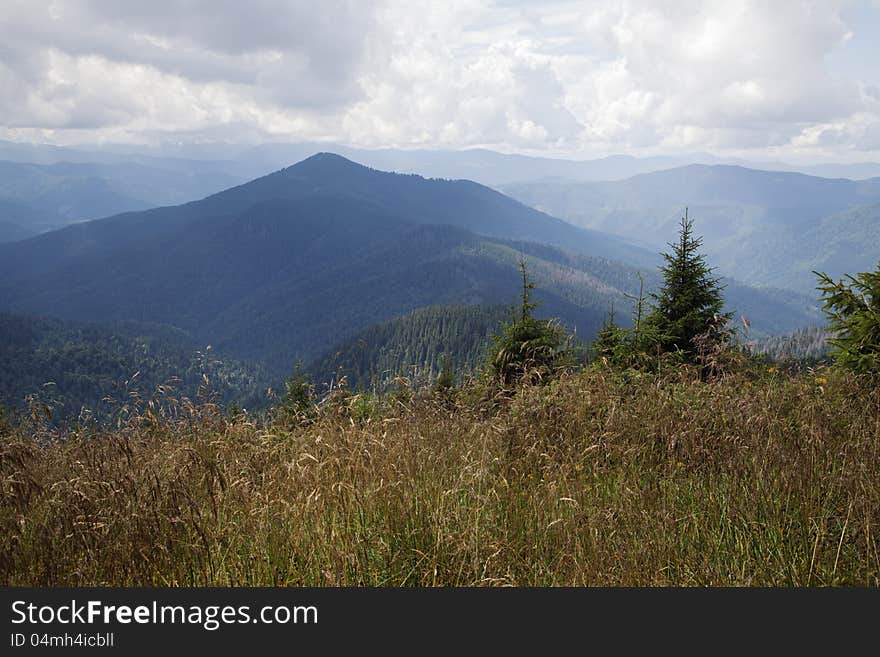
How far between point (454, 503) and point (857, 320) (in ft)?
21.6

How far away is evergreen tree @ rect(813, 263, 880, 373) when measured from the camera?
6.57 meters

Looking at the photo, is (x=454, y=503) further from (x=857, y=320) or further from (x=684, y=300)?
(x=684, y=300)

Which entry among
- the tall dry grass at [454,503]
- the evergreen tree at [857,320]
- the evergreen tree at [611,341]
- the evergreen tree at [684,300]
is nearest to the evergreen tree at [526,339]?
the evergreen tree at [611,341]

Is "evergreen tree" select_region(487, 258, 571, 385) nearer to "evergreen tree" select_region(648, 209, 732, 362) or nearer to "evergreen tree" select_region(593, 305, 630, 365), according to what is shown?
"evergreen tree" select_region(593, 305, 630, 365)

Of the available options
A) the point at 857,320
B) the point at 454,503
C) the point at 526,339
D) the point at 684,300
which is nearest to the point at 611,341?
the point at 684,300

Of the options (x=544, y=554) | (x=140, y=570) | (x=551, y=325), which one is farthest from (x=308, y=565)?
(x=551, y=325)

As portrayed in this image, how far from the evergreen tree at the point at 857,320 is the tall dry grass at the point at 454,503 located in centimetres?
227

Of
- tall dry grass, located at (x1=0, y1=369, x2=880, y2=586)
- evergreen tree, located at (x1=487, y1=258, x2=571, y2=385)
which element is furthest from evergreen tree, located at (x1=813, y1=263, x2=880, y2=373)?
evergreen tree, located at (x1=487, y1=258, x2=571, y2=385)

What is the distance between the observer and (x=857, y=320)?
23.1ft

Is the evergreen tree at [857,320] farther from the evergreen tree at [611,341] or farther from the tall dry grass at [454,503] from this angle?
the evergreen tree at [611,341]

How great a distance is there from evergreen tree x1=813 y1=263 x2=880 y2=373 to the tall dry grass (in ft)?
7.44

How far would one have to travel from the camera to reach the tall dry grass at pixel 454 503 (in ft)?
9.72

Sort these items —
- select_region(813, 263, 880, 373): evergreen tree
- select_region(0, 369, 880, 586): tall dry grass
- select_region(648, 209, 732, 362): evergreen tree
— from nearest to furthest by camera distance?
select_region(0, 369, 880, 586): tall dry grass < select_region(813, 263, 880, 373): evergreen tree < select_region(648, 209, 732, 362): evergreen tree

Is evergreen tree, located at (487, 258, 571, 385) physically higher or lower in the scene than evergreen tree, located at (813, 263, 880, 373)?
lower
